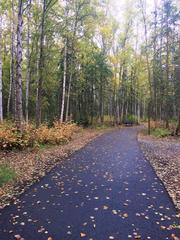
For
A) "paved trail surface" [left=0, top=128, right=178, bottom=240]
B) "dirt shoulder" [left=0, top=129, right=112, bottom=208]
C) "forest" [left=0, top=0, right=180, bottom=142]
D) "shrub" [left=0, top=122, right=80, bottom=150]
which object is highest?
"forest" [left=0, top=0, right=180, bottom=142]

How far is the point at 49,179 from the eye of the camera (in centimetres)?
724

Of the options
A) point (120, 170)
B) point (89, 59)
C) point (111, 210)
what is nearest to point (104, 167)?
point (120, 170)

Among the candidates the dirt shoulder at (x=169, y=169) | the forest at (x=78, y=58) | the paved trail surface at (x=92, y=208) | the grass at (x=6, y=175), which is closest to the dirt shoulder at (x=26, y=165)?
the grass at (x=6, y=175)

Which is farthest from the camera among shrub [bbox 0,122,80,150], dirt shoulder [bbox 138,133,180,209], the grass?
shrub [bbox 0,122,80,150]

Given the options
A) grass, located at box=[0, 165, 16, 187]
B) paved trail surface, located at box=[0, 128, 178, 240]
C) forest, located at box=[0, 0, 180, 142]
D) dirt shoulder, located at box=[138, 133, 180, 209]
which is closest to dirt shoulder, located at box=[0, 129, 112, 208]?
grass, located at box=[0, 165, 16, 187]

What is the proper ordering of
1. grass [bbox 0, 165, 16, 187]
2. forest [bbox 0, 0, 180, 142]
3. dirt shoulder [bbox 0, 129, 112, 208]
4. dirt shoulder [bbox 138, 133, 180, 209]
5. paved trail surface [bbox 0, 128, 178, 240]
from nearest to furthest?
paved trail surface [bbox 0, 128, 178, 240]
dirt shoulder [bbox 0, 129, 112, 208]
dirt shoulder [bbox 138, 133, 180, 209]
grass [bbox 0, 165, 16, 187]
forest [bbox 0, 0, 180, 142]

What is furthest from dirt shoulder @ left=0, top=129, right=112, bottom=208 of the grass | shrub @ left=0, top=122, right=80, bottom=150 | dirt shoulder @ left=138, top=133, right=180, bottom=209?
dirt shoulder @ left=138, top=133, right=180, bottom=209

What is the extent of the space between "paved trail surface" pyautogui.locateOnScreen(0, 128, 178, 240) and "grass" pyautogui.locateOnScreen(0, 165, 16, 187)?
2.83 feet

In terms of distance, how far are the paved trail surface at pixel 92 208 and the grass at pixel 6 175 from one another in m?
0.86

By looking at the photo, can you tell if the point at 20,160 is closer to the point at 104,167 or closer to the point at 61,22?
the point at 104,167

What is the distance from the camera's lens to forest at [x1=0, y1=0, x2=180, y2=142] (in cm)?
1828

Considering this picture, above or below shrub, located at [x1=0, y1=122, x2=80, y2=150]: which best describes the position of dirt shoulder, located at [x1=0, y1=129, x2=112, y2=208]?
below

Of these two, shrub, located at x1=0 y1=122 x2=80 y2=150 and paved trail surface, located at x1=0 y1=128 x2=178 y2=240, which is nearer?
paved trail surface, located at x1=0 y1=128 x2=178 y2=240

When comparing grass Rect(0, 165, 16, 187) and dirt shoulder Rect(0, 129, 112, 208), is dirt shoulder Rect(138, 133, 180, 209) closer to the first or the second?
dirt shoulder Rect(0, 129, 112, 208)
